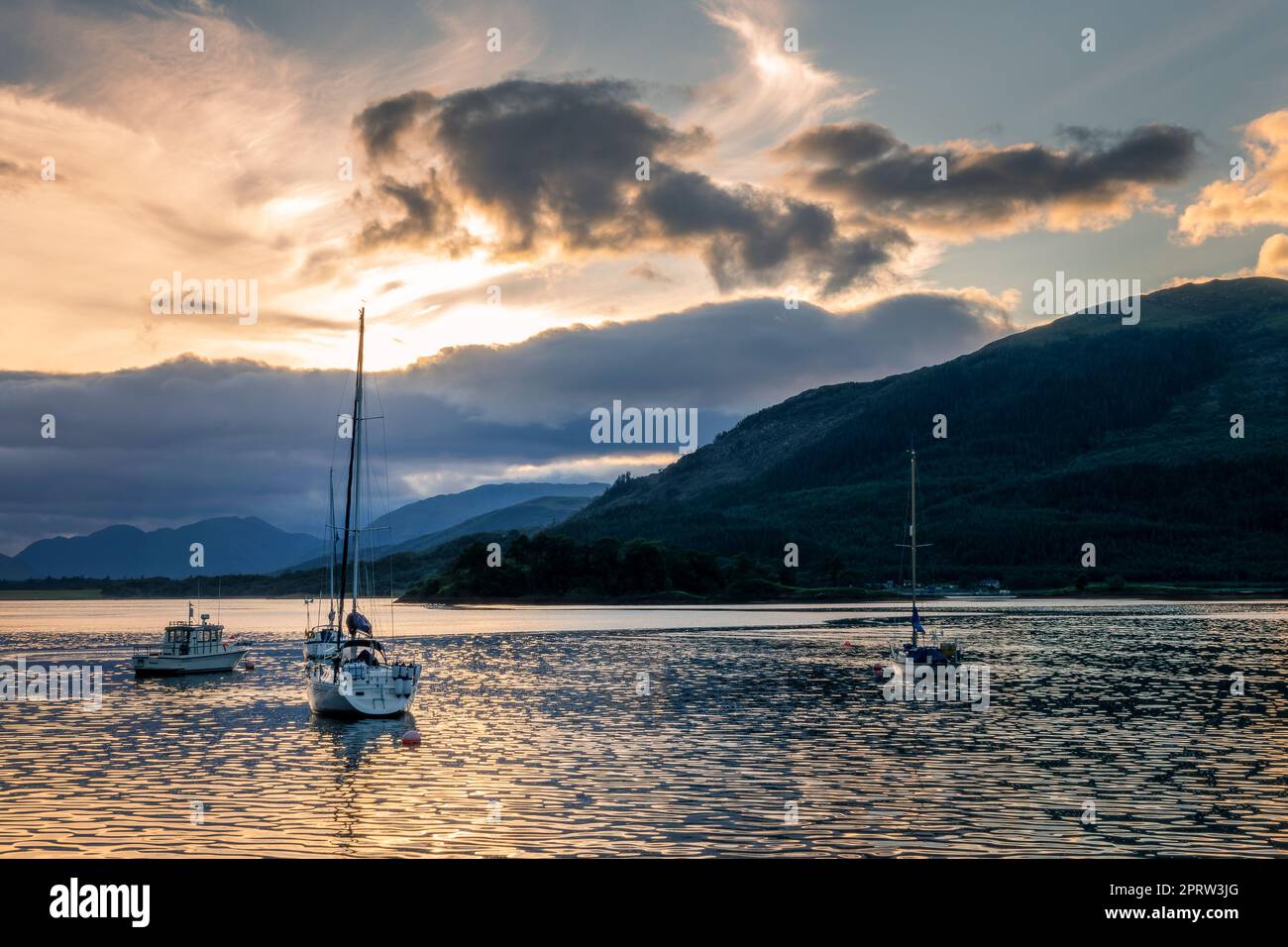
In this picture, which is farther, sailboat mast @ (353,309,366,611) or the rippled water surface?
sailboat mast @ (353,309,366,611)

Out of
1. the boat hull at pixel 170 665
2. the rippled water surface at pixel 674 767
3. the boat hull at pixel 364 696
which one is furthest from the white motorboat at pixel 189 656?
the boat hull at pixel 364 696

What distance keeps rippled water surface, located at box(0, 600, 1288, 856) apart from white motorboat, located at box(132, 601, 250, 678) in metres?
3.40

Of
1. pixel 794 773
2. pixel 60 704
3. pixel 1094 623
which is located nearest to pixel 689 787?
pixel 794 773

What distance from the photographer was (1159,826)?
31844 mm

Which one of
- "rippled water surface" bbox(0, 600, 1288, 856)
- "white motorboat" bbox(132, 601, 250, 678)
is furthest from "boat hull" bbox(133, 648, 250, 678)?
"rippled water surface" bbox(0, 600, 1288, 856)

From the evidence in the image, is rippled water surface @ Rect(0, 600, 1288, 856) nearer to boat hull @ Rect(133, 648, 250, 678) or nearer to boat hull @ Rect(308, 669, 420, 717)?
boat hull @ Rect(308, 669, 420, 717)

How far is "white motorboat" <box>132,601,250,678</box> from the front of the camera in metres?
96.7

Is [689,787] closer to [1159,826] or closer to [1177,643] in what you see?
[1159,826]

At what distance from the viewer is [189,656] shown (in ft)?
319

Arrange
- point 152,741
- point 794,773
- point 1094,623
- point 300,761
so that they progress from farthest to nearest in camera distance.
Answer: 1. point 1094,623
2. point 152,741
3. point 300,761
4. point 794,773

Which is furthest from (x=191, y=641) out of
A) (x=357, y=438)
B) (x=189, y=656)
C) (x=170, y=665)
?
(x=357, y=438)
